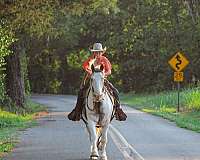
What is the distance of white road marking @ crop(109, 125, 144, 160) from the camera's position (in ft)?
45.5

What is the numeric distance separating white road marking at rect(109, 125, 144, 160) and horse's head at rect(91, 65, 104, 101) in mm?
2027

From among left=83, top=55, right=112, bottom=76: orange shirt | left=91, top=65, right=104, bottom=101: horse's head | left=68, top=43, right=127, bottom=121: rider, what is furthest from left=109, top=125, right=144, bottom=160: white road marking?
left=83, top=55, right=112, bottom=76: orange shirt

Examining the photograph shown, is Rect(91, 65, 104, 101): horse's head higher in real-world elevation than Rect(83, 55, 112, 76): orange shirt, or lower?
lower

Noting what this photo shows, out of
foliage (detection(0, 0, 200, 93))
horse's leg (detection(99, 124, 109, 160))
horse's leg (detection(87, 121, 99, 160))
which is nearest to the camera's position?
horse's leg (detection(87, 121, 99, 160))

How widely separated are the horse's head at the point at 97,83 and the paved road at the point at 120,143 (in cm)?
196

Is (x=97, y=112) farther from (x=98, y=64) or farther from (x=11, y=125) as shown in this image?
(x=11, y=125)

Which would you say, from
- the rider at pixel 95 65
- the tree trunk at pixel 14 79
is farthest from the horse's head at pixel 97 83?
the tree trunk at pixel 14 79

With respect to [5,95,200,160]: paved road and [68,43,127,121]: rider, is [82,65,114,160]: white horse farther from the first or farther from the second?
[5,95,200,160]: paved road

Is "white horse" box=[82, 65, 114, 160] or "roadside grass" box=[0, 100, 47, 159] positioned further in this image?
"roadside grass" box=[0, 100, 47, 159]

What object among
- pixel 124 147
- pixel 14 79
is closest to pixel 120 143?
pixel 124 147

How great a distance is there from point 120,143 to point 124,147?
108 centimetres

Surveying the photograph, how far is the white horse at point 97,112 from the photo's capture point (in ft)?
40.6

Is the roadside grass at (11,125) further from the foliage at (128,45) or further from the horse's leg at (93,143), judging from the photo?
the foliage at (128,45)

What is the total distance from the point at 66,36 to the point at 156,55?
1292 centimetres
